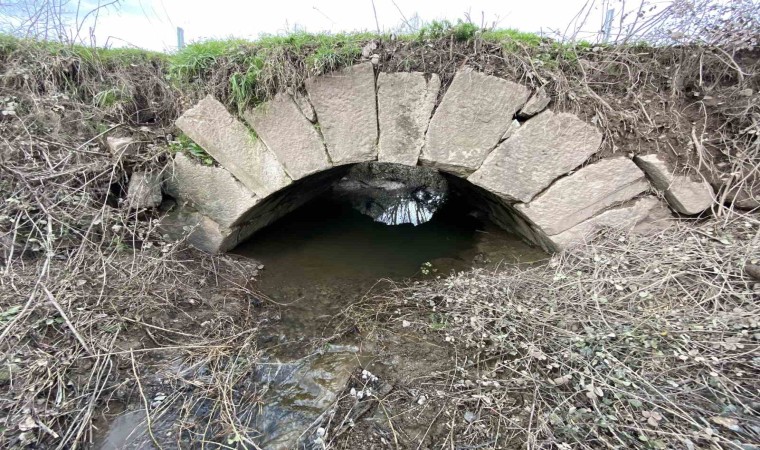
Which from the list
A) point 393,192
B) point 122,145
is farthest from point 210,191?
point 393,192

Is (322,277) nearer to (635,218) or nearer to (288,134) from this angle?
(288,134)

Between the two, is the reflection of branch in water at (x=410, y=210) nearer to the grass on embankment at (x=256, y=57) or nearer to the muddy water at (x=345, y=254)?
the muddy water at (x=345, y=254)

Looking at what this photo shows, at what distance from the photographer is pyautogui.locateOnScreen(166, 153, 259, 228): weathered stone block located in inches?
92.0

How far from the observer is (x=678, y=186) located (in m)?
2.11

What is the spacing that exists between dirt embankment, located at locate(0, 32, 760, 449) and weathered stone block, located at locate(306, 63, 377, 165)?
12 centimetres

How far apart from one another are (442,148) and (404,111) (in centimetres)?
33

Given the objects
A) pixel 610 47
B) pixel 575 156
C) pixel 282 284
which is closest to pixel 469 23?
pixel 610 47

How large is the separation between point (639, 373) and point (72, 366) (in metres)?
2.27

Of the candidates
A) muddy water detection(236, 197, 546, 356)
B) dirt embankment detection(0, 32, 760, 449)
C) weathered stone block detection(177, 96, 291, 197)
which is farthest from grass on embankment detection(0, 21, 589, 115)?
muddy water detection(236, 197, 546, 356)

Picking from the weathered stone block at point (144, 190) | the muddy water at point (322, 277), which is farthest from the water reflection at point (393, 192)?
the weathered stone block at point (144, 190)

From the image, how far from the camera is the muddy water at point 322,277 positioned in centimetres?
151

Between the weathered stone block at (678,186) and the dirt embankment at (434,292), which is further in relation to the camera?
the weathered stone block at (678,186)

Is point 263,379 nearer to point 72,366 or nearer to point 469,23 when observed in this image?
point 72,366

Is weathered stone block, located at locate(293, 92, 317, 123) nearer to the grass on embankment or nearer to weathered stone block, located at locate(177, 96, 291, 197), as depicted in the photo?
the grass on embankment
